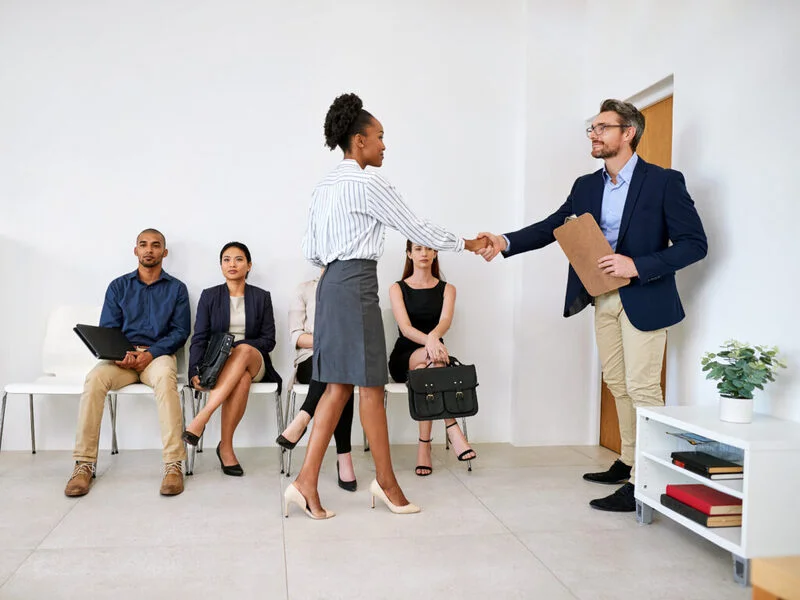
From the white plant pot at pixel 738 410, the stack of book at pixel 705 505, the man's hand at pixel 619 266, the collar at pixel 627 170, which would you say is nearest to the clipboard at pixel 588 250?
the man's hand at pixel 619 266

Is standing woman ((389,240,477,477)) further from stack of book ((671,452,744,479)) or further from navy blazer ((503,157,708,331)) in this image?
stack of book ((671,452,744,479))

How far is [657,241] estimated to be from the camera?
10.6 ft

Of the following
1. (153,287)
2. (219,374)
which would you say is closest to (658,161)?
(219,374)

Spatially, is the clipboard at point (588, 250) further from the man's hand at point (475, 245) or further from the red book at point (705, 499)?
the red book at point (705, 499)

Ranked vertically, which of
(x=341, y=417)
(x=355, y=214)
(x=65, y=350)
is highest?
(x=355, y=214)

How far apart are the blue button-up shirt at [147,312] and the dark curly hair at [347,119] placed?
5.45 ft

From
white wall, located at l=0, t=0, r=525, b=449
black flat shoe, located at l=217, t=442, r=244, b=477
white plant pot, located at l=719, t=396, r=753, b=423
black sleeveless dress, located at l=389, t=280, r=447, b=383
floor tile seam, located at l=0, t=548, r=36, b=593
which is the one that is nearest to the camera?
floor tile seam, located at l=0, t=548, r=36, b=593

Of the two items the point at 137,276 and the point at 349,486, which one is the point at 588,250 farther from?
the point at 137,276

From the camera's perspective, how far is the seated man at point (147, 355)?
3602 mm

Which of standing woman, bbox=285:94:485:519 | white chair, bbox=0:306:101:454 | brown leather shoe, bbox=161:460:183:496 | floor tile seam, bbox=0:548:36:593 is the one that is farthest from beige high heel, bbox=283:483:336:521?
white chair, bbox=0:306:101:454

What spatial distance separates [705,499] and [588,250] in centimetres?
117

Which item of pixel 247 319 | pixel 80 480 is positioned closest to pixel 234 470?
pixel 80 480

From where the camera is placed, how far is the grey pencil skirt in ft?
9.80

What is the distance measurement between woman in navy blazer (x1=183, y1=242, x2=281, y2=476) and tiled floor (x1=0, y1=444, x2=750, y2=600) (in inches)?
13.1
